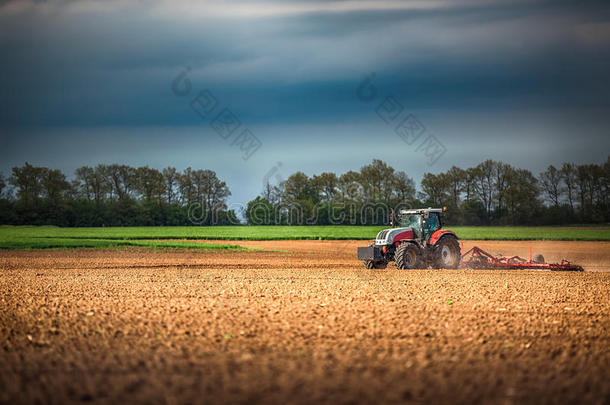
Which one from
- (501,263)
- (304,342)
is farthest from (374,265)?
(304,342)

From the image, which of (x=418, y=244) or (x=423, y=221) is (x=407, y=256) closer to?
(x=418, y=244)

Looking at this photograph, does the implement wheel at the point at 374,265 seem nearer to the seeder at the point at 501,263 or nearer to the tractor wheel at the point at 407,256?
the tractor wheel at the point at 407,256

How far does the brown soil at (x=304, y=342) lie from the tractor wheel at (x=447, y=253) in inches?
177

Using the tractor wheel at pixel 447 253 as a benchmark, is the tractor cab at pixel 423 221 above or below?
above

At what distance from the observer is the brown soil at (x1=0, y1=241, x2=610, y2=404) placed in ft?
22.9

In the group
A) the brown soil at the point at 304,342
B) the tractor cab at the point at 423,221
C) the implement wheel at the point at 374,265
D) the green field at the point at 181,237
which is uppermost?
the tractor cab at the point at 423,221

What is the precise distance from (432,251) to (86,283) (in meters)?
13.9

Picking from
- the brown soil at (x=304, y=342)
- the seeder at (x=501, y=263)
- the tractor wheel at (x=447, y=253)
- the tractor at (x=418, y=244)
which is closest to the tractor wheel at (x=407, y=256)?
the tractor at (x=418, y=244)

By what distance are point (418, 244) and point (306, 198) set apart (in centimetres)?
7117

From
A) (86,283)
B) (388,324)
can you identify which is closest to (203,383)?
(388,324)

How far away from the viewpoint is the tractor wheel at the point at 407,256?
2175 cm

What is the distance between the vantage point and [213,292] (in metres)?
15.7

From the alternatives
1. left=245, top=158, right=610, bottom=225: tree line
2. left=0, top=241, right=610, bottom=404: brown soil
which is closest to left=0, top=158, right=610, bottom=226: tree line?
left=245, top=158, right=610, bottom=225: tree line

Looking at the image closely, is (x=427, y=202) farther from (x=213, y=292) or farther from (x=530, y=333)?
(x=530, y=333)
